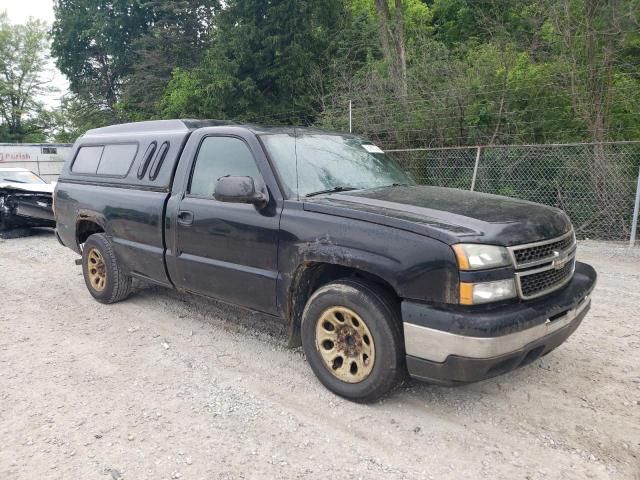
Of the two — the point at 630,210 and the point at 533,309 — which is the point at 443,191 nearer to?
the point at 533,309

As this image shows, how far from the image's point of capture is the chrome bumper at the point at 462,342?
2869 millimetres

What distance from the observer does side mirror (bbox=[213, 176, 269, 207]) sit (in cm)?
366

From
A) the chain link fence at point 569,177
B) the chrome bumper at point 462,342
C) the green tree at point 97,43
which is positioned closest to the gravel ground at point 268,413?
the chrome bumper at point 462,342

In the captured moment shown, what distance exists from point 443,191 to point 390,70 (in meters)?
10.8

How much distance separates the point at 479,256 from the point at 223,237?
2071 millimetres

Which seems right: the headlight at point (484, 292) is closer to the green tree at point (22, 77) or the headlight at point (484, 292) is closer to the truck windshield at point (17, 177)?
the truck windshield at point (17, 177)

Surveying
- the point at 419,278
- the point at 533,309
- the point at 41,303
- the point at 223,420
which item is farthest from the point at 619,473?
the point at 41,303

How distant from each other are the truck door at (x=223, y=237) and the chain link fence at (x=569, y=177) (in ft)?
21.6

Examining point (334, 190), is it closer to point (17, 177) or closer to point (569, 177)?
point (569, 177)

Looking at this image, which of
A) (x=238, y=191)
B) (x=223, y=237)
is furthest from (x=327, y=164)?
(x=223, y=237)

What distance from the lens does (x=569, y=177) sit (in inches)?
360

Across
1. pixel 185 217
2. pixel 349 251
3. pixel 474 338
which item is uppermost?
pixel 185 217

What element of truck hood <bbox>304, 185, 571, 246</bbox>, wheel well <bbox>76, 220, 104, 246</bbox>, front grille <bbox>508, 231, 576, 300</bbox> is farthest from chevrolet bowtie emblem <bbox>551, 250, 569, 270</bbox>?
wheel well <bbox>76, 220, 104, 246</bbox>

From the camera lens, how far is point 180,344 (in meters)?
4.57
